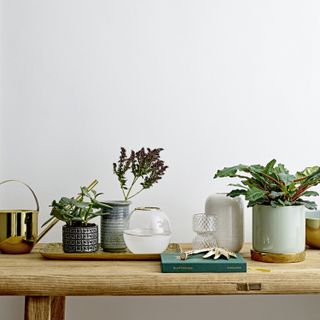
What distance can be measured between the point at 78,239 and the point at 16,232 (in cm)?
18

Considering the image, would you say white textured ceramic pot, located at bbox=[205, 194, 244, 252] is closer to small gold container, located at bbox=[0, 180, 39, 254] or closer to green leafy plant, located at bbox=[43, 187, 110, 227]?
green leafy plant, located at bbox=[43, 187, 110, 227]

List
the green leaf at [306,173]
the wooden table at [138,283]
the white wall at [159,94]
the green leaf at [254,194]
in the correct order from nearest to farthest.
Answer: the wooden table at [138,283] → the green leaf at [254,194] → the green leaf at [306,173] → the white wall at [159,94]

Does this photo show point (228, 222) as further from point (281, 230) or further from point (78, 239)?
point (78, 239)

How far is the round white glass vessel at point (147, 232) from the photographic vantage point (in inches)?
58.9

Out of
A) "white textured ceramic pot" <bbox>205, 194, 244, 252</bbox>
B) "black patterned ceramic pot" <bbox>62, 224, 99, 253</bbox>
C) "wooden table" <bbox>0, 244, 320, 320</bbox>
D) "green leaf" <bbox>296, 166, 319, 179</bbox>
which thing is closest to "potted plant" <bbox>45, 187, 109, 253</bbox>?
"black patterned ceramic pot" <bbox>62, 224, 99, 253</bbox>

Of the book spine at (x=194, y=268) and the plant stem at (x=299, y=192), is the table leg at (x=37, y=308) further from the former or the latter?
the plant stem at (x=299, y=192)

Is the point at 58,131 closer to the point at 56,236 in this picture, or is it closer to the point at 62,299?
the point at 56,236

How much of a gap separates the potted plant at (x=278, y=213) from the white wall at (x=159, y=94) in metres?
0.38

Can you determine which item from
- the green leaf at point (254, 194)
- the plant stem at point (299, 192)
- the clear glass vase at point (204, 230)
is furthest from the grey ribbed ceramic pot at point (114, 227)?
the plant stem at point (299, 192)

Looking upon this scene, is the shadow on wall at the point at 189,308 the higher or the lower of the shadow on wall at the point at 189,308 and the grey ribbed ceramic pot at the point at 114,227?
the lower

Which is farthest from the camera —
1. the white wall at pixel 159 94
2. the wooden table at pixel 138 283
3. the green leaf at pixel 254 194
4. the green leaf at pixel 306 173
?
the white wall at pixel 159 94

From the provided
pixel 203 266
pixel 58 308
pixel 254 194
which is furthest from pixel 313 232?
pixel 58 308

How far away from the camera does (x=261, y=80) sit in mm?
1862

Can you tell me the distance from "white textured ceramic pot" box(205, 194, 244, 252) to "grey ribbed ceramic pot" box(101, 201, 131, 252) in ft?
0.81
